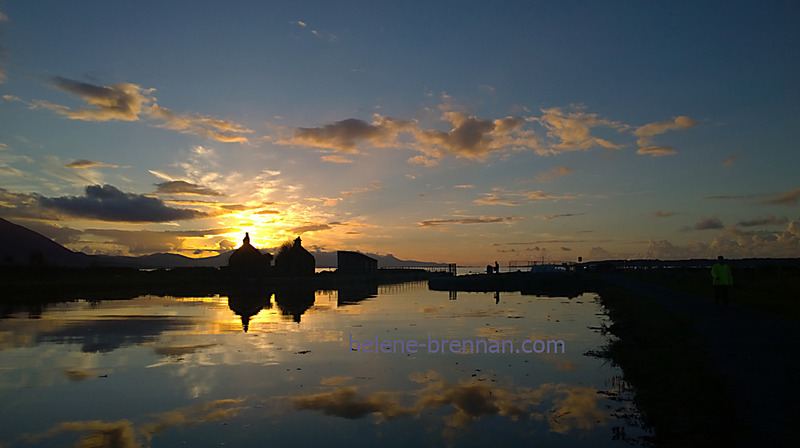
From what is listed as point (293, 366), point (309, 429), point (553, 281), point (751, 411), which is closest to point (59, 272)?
point (553, 281)

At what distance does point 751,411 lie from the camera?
8688 mm

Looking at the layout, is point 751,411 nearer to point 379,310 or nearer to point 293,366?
point 293,366

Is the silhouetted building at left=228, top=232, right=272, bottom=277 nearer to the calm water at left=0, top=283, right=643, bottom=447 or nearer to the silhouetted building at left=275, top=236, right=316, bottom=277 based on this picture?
the silhouetted building at left=275, top=236, right=316, bottom=277

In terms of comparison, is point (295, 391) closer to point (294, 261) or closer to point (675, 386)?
point (675, 386)

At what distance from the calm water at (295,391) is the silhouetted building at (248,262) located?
193ft

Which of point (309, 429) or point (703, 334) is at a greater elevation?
point (703, 334)

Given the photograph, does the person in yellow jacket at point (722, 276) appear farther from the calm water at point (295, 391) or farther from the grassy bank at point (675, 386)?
the calm water at point (295, 391)

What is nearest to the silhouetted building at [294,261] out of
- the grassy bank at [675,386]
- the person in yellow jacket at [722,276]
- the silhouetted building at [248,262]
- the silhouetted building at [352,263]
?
the silhouetted building at [248,262]

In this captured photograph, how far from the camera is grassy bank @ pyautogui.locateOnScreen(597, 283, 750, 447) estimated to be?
8369 mm

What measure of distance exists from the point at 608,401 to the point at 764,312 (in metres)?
15.1

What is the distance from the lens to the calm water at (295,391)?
32.1ft

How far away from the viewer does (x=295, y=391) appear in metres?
12.9

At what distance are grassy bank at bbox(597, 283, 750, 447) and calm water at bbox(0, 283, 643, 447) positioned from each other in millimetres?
612

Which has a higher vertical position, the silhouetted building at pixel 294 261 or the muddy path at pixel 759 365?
the silhouetted building at pixel 294 261
